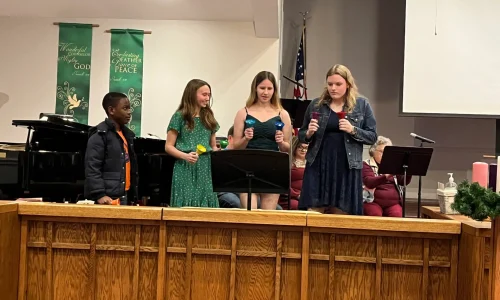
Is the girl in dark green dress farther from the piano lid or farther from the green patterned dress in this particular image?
the piano lid

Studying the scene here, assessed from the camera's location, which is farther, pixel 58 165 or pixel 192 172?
pixel 58 165

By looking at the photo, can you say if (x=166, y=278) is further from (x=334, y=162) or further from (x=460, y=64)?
(x=460, y=64)

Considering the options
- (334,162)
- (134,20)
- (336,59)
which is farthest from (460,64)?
(134,20)

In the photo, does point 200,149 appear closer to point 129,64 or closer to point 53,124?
point 53,124

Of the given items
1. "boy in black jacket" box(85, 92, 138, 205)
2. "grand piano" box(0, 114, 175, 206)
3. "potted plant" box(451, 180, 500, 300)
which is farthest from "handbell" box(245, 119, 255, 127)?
"grand piano" box(0, 114, 175, 206)

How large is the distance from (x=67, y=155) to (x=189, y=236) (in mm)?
3267

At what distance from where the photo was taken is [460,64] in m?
6.41

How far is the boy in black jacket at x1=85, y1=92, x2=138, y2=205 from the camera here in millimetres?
3654

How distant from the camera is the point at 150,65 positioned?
23.9 ft

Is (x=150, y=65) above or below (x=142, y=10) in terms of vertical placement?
below

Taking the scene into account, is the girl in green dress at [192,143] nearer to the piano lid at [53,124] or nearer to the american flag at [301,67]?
the piano lid at [53,124]

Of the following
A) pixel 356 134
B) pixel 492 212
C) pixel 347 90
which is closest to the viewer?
pixel 492 212

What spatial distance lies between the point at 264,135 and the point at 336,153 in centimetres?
52

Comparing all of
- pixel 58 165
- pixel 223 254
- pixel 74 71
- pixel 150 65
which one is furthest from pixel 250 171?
pixel 74 71
